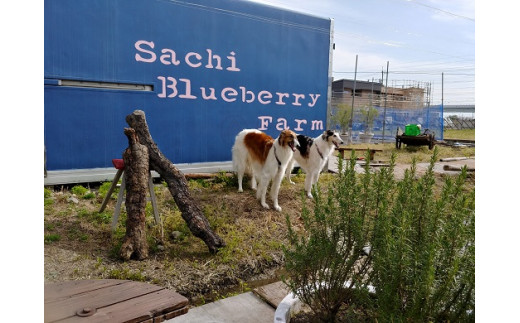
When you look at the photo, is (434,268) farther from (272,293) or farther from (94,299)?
(272,293)

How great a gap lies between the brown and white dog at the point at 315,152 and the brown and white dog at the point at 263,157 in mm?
593

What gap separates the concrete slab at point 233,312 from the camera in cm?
227

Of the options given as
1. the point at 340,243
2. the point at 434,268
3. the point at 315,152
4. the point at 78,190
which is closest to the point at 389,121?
the point at 315,152

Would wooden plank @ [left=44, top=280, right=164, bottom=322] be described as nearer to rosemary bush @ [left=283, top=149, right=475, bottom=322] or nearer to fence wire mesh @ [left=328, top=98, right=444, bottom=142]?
rosemary bush @ [left=283, top=149, right=475, bottom=322]

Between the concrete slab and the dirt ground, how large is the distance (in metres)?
0.29

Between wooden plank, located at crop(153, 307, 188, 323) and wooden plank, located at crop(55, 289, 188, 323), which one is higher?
wooden plank, located at crop(55, 289, 188, 323)

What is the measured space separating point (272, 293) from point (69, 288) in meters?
1.49

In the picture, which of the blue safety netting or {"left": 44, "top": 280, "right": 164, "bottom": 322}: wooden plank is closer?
{"left": 44, "top": 280, "right": 164, "bottom": 322}: wooden plank

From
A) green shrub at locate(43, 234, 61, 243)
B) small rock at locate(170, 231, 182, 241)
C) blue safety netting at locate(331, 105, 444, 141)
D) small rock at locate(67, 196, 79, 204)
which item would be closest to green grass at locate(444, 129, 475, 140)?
small rock at locate(170, 231, 182, 241)

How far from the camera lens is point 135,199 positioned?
3.06 m

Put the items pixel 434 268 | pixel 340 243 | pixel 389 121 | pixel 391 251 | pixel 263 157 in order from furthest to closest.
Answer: pixel 389 121, pixel 263 157, pixel 340 243, pixel 391 251, pixel 434 268

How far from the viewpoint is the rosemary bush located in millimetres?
1302

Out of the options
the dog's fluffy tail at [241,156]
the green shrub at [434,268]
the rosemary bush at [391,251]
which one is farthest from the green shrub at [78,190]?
the green shrub at [434,268]

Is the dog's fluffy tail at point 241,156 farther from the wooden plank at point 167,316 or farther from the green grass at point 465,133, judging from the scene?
the wooden plank at point 167,316
